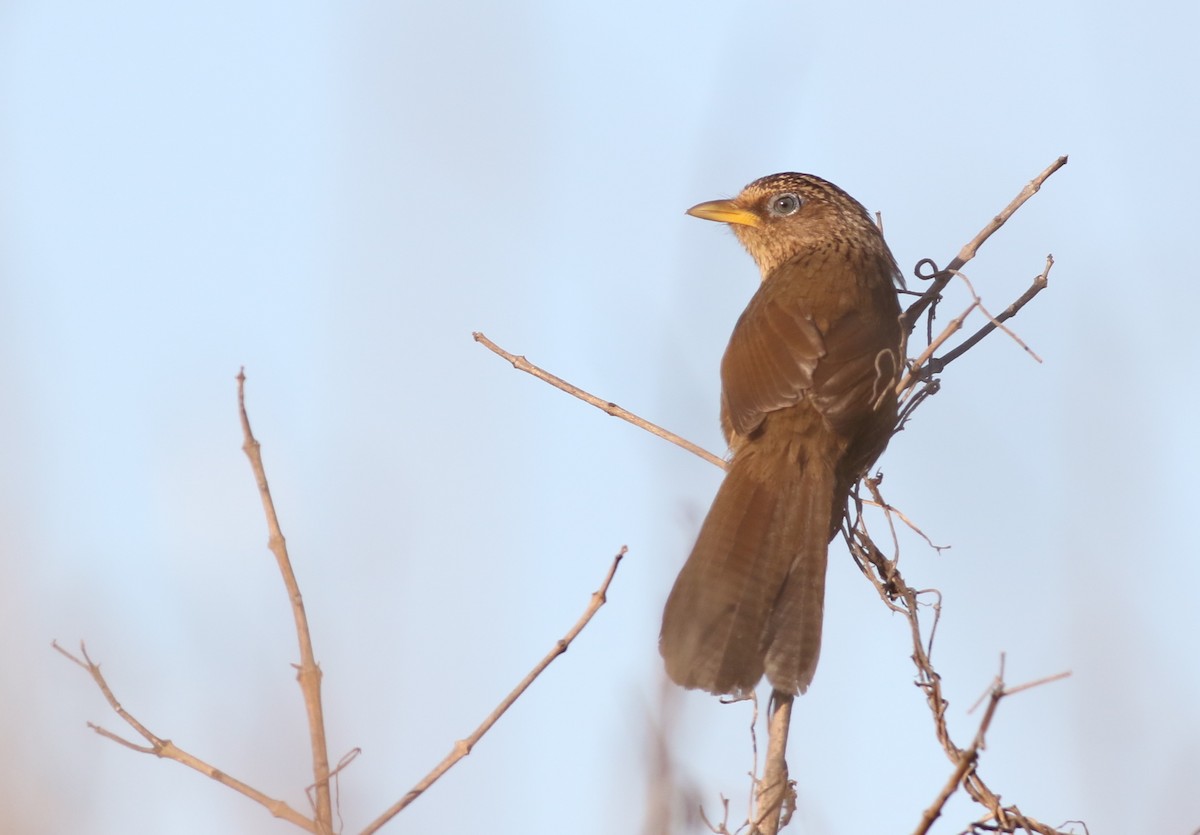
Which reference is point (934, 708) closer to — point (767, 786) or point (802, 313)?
point (767, 786)

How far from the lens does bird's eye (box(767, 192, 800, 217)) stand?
5.23 m

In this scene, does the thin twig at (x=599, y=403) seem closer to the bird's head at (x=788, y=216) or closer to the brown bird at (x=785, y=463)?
the brown bird at (x=785, y=463)

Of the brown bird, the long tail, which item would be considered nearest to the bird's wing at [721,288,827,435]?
the brown bird

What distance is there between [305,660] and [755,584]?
1630 mm

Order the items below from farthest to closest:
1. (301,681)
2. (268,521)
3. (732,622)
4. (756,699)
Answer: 1. (732,622)
2. (756,699)
3. (268,521)
4. (301,681)

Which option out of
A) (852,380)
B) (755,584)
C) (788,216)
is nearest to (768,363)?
(852,380)

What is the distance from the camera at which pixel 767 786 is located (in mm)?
2514

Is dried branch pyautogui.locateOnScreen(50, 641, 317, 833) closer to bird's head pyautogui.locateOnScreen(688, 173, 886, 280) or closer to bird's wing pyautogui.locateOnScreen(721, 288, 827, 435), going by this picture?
bird's wing pyautogui.locateOnScreen(721, 288, 827, 435)

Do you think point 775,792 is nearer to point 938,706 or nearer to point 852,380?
point 938,706

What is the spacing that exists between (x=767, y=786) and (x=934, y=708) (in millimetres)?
464

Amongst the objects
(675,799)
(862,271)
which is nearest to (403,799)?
(675,799)

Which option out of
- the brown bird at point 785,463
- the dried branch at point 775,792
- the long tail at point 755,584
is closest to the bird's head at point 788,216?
the brown bird at point 785,463

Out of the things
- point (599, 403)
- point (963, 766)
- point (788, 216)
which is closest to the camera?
point (963, 766)

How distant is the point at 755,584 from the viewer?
3.46m
